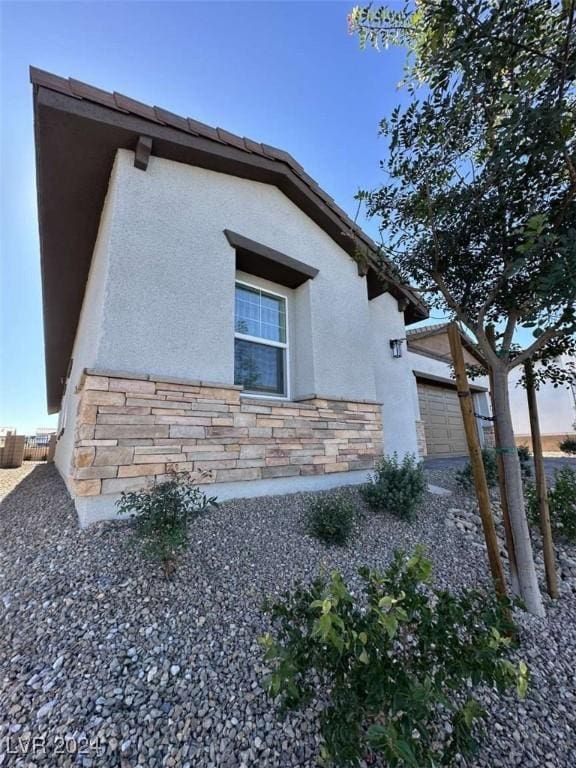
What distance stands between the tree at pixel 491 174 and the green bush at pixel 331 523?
1.39 metres

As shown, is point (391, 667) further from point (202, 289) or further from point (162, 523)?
point (202, 289)

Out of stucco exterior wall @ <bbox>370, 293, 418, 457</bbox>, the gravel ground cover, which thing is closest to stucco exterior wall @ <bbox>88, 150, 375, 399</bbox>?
stucco exterior wall @ <bbox>370, 293, 418, 457</bbox>

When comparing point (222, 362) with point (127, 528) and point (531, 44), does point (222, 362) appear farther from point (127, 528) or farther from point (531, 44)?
point (531, 44)

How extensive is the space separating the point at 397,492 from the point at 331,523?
117 centimetres

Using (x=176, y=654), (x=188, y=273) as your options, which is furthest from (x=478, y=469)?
(x=188, y=273)

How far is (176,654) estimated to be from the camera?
1.81m

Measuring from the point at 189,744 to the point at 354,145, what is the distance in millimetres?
6418

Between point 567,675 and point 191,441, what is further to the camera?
point 191,441

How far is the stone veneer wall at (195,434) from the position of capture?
301cm

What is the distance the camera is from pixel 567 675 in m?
1.97

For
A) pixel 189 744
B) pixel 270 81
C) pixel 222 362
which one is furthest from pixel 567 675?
pixel 270 81

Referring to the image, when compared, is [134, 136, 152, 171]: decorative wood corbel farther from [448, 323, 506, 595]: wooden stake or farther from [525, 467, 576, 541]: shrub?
[525, 467, 576, 541]: shrub

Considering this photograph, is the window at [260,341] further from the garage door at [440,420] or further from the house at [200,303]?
the garage door at [440,420]

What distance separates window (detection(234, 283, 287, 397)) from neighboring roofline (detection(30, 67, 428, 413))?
61.1 inches
